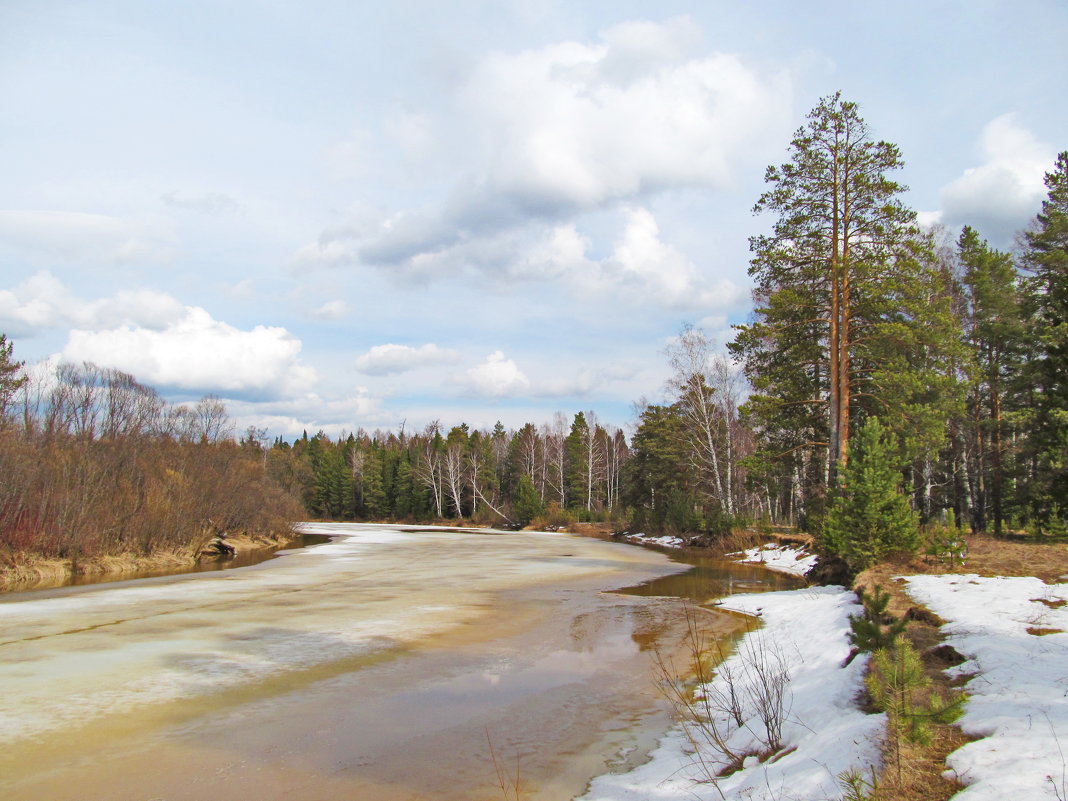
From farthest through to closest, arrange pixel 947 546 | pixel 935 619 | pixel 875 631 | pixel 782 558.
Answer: pixel 782 558 < pixel 947 546 < pixel 935 619 < pixel 875 631

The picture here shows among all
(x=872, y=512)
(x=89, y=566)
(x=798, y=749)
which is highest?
(x=872, y=512)

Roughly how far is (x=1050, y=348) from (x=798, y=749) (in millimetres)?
17196

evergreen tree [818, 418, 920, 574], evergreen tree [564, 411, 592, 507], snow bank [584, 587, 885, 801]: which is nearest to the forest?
evergreen tree [818, 418, 920, 574]

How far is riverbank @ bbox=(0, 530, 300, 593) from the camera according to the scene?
18219mm

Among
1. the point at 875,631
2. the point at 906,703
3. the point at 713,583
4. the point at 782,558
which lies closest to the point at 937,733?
the point at 906,703

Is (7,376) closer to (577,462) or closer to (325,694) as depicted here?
(325,694)

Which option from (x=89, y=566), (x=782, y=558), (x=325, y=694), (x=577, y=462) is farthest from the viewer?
(x=577, y=462)

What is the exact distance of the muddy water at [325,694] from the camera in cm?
527

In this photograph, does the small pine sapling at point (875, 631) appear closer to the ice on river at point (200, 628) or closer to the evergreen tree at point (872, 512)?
the ice on river at point (200, 628)

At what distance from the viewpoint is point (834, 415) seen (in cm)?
1800

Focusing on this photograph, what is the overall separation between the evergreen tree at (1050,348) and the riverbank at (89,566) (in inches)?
1067

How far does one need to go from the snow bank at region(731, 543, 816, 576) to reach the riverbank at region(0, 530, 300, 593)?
2122 centimetres

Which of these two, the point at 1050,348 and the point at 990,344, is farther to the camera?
the point at 990,344

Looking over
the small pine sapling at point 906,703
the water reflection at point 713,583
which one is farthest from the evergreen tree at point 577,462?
the small pine sapling at point 906,703
